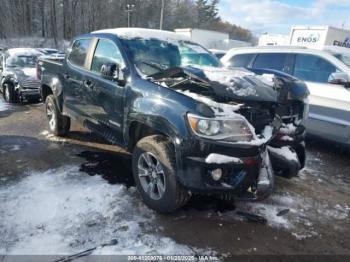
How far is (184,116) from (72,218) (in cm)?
158

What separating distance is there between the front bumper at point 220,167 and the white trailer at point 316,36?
1213 centimetres

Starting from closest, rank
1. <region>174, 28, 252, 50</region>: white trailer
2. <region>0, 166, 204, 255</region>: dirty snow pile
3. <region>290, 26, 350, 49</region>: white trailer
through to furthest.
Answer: <region>0, 166, 204, 255</region>: dirty snow pile → <region>290, 26, 350, 49</region>: white trailer → <region>174, 28, 252, 50</region>: white trailer

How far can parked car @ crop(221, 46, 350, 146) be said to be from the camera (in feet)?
17.4

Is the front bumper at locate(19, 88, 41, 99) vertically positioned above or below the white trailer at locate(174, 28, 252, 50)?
below

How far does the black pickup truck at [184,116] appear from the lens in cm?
285

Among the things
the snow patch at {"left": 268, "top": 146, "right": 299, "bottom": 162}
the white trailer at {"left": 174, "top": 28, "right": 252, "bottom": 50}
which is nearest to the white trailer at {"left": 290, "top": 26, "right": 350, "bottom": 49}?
the white trailer at {"left": 174, "top": 28, "right": 252, "bottom": 50}

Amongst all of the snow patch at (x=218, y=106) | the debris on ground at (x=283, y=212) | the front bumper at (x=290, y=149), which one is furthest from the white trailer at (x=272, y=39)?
the snow patch at (x=218, y=106)

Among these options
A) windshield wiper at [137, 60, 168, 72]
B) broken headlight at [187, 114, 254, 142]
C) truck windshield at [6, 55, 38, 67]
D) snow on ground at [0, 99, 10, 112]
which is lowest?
snow on ground at [0, 99, 10, 112]

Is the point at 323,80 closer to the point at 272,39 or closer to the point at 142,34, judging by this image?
the point at 142,34

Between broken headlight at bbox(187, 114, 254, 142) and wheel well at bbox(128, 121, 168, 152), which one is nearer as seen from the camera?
broken headlight at bbox(187, 114, 254, 142)

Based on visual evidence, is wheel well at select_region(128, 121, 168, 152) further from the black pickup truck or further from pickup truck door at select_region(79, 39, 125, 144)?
pickup truck door at select_region(79, 39, 125, 144)

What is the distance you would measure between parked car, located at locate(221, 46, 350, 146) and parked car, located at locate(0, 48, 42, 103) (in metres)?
5.89

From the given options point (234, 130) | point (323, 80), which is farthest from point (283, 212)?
point (323, 80)

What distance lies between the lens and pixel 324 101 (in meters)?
5.59
